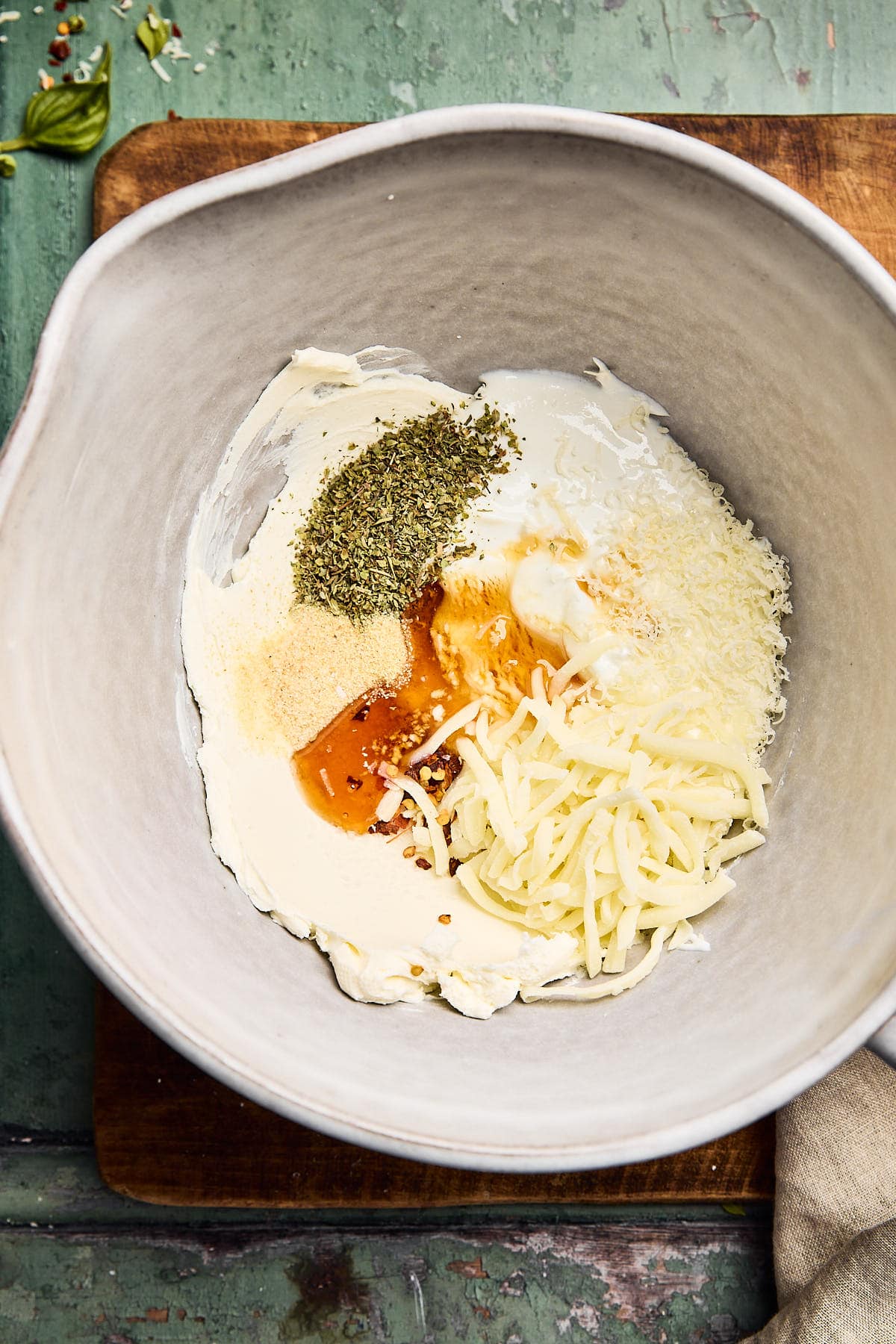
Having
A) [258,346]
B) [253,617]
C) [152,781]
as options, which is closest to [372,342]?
[258,346]

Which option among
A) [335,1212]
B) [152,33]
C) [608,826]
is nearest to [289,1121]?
[335,1212]

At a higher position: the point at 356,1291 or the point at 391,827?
the point at 391,827

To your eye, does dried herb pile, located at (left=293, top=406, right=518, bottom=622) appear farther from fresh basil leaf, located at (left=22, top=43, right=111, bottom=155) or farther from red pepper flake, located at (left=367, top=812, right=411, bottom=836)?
fresh basil leaf, located at (left=22, top=43, right=111, bottom=155)

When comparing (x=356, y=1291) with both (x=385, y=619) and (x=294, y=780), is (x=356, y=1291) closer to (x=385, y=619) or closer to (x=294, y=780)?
(x=294, y=780)

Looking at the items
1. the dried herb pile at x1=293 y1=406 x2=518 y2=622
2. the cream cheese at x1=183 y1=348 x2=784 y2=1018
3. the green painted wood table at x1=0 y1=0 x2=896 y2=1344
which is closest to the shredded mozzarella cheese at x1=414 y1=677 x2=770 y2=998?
the cream cheese at x1=183 y1=348 x2=784 y2=1018

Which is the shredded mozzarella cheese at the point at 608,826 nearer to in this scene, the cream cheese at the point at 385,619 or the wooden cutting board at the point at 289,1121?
the cream cheese at the point at 385,619

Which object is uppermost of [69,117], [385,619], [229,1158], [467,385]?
[69,117]

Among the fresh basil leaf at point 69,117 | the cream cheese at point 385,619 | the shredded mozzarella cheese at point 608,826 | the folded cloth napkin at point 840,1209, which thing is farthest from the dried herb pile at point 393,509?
the folded cloth napkin at point 840,1209
